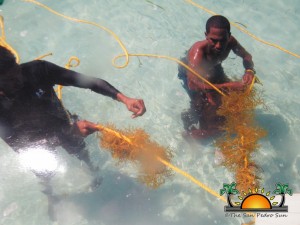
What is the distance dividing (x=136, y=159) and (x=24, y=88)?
1.73 m

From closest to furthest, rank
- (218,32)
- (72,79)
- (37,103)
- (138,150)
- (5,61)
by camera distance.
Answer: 1. (5,61)
2. (37,103)
3. (72,79)
4. (138,150)
5. (218,32)

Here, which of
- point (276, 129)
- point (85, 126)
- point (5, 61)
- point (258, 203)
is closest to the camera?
point (5, 61)

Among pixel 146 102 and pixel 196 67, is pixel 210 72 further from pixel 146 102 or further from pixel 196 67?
pixel 146 102

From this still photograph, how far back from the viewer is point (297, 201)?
10.8 feet

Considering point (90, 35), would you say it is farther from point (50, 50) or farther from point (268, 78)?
point (268, 78)

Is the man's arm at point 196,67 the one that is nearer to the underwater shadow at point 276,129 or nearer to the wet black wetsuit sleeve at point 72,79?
the wet black wetsuit sleeve at point 72,79

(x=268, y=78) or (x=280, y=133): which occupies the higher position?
(x=268, y=78)

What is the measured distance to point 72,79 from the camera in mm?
3410

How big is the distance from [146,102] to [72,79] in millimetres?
2785

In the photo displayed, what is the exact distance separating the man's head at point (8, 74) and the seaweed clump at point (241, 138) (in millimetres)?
2855

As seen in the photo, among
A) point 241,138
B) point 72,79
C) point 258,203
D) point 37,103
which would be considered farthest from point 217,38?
point 37,103

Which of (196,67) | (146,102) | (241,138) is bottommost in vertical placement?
(146,102)

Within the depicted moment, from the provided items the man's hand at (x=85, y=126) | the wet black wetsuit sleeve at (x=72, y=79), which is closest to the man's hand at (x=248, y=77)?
the wet black wetsuit sleeve at (x=72, y=79)

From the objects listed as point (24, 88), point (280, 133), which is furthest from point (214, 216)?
point (24, 88)
